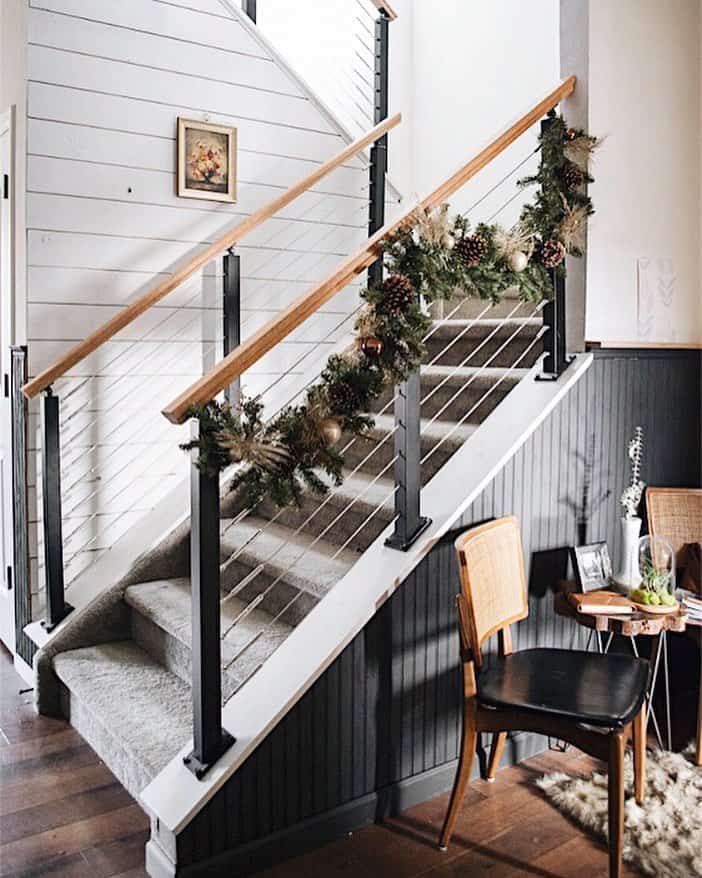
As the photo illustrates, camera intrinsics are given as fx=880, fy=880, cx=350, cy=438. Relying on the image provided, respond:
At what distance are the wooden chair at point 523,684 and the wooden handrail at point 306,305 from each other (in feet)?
2.48

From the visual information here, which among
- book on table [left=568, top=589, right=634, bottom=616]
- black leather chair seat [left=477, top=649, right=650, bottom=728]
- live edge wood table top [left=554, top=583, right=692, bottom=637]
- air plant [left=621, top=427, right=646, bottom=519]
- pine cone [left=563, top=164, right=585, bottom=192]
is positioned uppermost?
pine cone [left=563, top=164, right=585, bottom=192]

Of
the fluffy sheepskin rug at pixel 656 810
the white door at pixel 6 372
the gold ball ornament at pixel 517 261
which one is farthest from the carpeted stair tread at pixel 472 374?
the white door at pixel 6 372

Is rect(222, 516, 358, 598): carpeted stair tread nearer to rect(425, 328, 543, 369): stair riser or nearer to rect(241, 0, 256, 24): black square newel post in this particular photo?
rect(425, 328, 543, 369): stair riser

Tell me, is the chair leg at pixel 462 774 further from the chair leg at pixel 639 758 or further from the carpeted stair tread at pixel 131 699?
the carpeted stair tread at pixel 131 699

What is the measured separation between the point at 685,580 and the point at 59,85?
3.04 m

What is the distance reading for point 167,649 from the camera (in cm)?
311

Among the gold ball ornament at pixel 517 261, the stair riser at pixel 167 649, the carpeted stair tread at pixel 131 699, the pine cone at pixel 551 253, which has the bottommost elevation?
the carpeted stair tread at pixel 131 699

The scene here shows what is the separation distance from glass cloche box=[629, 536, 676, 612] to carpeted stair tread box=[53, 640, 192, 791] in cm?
145

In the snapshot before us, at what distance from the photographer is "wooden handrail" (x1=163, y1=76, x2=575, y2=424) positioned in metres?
2.10

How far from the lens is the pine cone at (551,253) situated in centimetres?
A: 272

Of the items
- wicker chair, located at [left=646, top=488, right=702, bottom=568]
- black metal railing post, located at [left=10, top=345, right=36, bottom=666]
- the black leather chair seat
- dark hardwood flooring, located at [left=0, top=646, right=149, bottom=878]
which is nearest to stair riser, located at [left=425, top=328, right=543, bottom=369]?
wicker chair, located at [left=646, top=488, right=702, bottom=568]

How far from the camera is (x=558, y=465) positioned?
2943mm

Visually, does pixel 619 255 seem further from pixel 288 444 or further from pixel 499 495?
pixel 288 444

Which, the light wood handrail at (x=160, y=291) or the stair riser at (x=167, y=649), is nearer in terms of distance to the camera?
the stair riser at (x=167, y=649)
